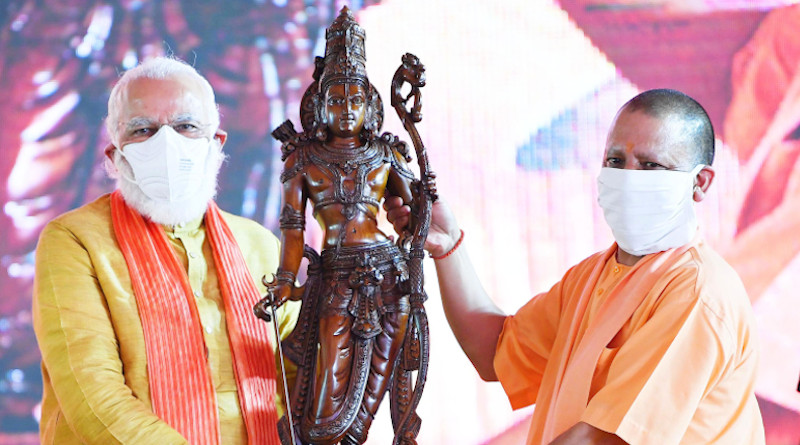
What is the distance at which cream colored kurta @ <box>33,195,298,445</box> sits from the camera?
2447 mm

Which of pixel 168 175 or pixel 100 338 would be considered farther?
pixel 168 175

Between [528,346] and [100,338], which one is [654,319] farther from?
[100,338]

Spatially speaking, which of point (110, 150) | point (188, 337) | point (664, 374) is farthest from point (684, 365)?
point (110, 150)

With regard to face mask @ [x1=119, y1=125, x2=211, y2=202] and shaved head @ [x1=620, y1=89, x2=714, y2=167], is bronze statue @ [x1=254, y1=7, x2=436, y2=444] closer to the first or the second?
face mask @ [x1=119, y1=125, x2=211, y2=202]

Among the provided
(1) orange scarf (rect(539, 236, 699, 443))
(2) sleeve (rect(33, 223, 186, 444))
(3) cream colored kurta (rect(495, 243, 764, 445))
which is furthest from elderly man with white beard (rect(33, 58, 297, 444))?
(3) cream colored kurta (rect(495, 243, 764, 445))

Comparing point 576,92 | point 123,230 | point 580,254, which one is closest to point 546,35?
point 576,92

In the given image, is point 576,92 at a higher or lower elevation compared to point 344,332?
higher

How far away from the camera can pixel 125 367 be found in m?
2.58

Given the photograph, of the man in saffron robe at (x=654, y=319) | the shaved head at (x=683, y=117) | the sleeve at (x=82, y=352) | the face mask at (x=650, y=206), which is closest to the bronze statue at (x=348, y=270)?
the man in saffron robe at (x=654, y=319)

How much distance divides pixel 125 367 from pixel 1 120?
285cm

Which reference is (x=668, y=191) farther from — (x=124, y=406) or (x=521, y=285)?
(x=521, y=285)

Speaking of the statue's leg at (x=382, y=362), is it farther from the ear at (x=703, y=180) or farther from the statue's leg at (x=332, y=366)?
the ear at (x=703, y=180)

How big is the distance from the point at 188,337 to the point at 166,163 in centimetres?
54

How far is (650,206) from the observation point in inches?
95.3
